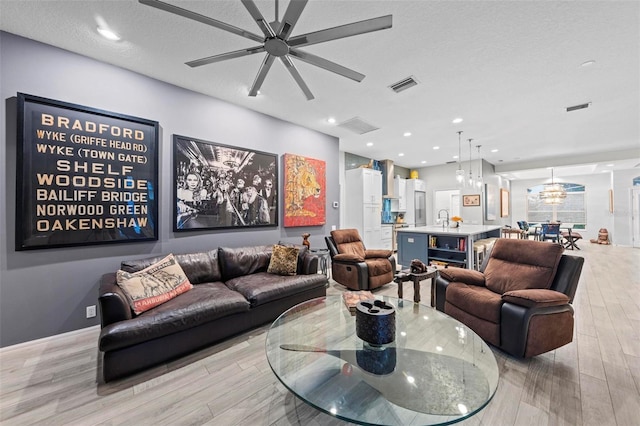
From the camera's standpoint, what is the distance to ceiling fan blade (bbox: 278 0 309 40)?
4.78 feet

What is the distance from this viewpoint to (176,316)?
2.13 metres

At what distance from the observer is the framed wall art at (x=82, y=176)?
236 cm

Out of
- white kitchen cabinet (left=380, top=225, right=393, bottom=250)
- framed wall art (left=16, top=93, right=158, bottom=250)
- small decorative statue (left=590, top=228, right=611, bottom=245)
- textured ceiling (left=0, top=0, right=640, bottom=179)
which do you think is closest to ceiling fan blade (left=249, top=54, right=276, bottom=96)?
textured ceiling (left=0, top=0, right=640, bottom=179)

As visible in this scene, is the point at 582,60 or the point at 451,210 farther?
the point at 451,210

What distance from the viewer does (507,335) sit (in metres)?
2.10

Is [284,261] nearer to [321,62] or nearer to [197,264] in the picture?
[197,264]

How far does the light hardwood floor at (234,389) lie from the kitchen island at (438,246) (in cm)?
204

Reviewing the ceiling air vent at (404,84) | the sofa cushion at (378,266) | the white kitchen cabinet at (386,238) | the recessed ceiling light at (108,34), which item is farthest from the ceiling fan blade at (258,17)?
the white kitchen cabinet at (386,238)

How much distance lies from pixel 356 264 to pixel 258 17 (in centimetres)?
314

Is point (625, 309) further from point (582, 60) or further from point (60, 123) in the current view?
point (60, 123)

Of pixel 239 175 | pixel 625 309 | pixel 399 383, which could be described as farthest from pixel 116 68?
pixel 625 309

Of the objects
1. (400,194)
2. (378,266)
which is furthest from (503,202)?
(378,266)

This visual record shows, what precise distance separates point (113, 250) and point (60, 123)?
1378 millimetres

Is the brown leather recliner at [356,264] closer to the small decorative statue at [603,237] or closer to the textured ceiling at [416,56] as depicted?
the textured ceiling at [416,56]
